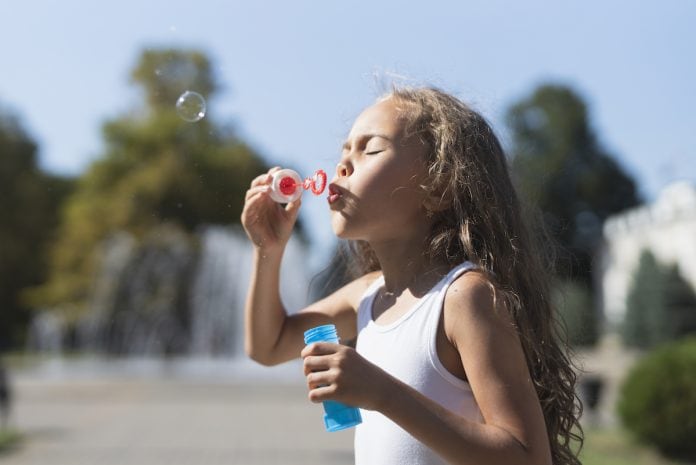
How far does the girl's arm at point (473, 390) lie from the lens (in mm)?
1531

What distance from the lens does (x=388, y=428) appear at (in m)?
1.74

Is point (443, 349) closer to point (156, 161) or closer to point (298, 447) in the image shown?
point (298, 447)

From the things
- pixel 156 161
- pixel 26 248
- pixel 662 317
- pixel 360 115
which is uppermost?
pixel 26 248

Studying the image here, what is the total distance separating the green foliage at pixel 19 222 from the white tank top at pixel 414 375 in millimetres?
33219

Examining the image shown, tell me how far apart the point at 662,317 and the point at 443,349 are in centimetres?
2356

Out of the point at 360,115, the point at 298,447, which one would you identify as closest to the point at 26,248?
the point at 298,447

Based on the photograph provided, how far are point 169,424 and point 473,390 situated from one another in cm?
905

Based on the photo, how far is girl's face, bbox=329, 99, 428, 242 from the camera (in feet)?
6.03

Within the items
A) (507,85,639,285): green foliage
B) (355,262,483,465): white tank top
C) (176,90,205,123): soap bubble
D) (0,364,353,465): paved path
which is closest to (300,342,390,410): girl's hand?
(355,262,483,465): white tank top

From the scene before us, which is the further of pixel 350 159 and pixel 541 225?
pixel 541 225

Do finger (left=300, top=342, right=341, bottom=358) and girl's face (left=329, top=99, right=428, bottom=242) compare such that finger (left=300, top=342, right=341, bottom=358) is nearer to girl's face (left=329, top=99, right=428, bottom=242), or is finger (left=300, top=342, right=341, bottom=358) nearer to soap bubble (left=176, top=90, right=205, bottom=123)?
girl's face (left=329, top=99, right=428, bottom=242)

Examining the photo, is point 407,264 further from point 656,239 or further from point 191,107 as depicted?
point 656,239

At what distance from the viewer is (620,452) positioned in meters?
8.68

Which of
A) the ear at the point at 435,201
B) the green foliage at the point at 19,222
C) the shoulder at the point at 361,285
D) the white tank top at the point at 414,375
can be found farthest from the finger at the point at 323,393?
the green foliage at the point at 19,222
